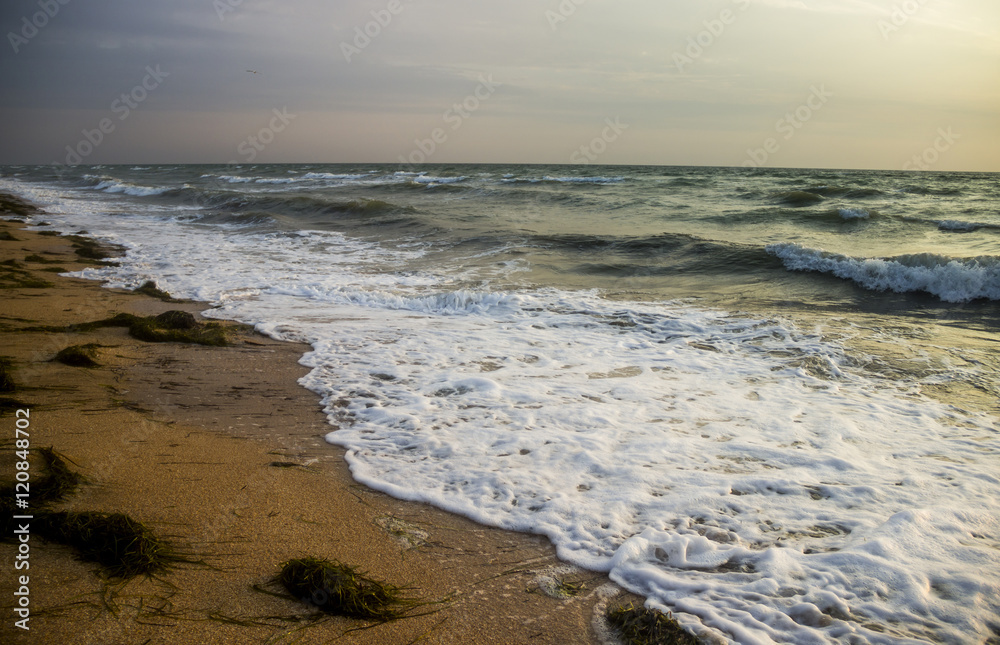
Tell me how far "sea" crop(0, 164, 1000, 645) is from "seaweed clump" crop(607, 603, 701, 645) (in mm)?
120

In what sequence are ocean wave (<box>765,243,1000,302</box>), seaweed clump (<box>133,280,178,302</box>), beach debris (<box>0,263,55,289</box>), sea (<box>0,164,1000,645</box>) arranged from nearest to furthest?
sea (<box>0,164,1000,645</box>), beach debris (<box>0,263,55,289</box>), seaweed clump (<box>133,280,178,302</box>), ocean wave (<box>765,243,1000,302</box>)

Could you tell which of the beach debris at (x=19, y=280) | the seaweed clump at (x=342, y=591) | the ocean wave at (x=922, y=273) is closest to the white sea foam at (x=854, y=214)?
the ocean wave at (x=922, y=273)

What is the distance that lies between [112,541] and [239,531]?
510 mm

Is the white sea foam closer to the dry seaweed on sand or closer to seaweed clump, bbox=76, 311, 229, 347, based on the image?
seaweed clump, bbox=76, 311, 229, 347

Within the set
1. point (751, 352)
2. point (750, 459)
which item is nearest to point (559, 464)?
point (750, 459)

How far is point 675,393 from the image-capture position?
477 centimetres

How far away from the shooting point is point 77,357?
4875mm

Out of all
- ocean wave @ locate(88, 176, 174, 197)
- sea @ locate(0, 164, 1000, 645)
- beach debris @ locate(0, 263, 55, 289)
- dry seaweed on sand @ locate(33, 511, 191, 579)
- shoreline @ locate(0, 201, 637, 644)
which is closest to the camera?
shoreline @ locate(0, 201, 637, 644)

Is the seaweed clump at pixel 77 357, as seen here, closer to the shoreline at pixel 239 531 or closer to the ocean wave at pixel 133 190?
the shoreline at pixel 239 531

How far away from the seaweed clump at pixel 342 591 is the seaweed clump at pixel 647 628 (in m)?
0.83

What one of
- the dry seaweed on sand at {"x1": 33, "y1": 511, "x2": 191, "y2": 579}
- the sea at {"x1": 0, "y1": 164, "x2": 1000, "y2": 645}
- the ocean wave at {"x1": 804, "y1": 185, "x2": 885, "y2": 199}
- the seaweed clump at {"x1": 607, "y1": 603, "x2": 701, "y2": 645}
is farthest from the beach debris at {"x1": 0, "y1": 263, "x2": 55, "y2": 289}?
the ocean wave at {"x1": 804, "y1": 185, "x2": 885, "y2": 199}

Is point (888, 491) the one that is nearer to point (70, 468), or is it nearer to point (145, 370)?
point (70, 468)

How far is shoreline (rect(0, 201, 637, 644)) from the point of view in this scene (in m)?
2.20

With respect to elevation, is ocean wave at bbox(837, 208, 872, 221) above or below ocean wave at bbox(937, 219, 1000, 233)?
above
